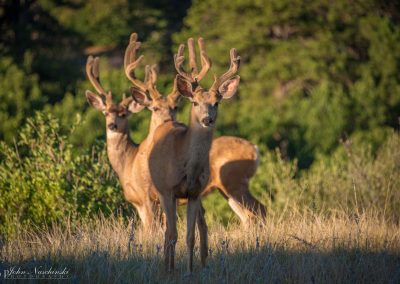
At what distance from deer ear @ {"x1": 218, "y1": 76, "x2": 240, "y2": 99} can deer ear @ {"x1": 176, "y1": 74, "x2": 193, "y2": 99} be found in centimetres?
37

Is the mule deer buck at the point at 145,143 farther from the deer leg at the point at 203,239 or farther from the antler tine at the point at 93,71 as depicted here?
the deer leg at the point at 203,239

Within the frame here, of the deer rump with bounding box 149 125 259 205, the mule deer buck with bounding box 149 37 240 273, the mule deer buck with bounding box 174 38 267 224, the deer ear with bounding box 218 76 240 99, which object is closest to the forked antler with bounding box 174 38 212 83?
the deer ear with bounding box 218 76 240 99

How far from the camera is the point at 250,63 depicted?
29.9m

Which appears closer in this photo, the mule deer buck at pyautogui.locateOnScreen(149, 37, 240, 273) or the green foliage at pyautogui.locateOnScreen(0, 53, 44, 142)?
the mule deer buck at pyautogui.locateOnScreen(149, 37, 240, 273)

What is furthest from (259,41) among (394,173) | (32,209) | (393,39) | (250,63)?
(32,209)

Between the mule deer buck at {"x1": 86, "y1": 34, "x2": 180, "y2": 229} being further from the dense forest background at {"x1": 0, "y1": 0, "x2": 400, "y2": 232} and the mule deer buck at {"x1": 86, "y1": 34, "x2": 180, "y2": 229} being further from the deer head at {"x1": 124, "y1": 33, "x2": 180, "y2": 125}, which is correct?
the dense forest background at {"x1": 0, "y1": 0, "x2": 400, "y2": 232}

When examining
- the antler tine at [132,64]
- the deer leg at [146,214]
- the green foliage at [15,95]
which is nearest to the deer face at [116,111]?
the antler tine at [132,64]

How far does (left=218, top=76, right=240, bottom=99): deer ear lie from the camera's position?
960 centimetres

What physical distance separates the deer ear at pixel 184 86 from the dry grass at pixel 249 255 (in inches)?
61.9

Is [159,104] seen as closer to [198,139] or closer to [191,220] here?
[198,139]

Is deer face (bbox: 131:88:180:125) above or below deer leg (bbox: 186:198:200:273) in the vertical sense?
above

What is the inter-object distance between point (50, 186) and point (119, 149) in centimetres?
111

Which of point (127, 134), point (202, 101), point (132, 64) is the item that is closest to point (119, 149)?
point (127, 134)

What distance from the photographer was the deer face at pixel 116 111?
12.8m
